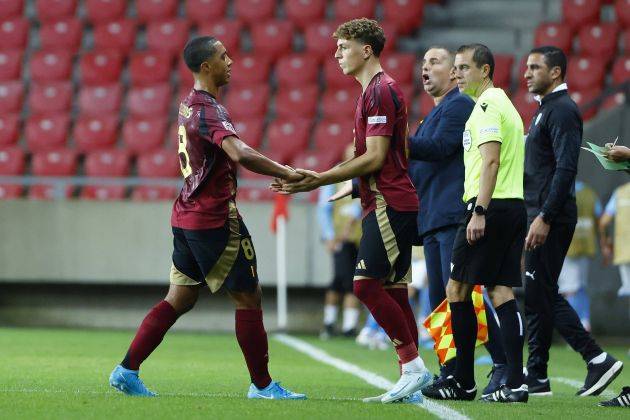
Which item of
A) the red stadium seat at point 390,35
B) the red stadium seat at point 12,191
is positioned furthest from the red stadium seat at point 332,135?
the red stadium seat at point 12,191

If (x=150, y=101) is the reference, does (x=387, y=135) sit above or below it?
above

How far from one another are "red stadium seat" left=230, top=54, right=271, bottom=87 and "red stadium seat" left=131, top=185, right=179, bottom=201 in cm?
273

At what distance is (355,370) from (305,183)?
10.5 ft

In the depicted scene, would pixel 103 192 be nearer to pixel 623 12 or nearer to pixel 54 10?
pixel 54 10

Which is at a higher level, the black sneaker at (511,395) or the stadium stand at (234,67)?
the stadium stand at (234,67)

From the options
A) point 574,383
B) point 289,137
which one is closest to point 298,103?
point 289,137

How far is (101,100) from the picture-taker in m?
17.2

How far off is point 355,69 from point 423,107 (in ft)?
33.0

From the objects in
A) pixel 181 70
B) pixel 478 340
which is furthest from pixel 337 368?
pixel 181 70

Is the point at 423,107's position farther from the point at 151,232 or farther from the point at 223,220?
the point at 223,220

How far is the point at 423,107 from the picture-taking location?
1645cm

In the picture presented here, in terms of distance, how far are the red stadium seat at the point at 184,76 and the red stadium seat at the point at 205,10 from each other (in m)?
0.92

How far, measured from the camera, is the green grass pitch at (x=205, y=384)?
5.77 metres

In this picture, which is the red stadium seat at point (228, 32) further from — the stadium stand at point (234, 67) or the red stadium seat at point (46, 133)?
the red stadium seat at point (46, 133)
